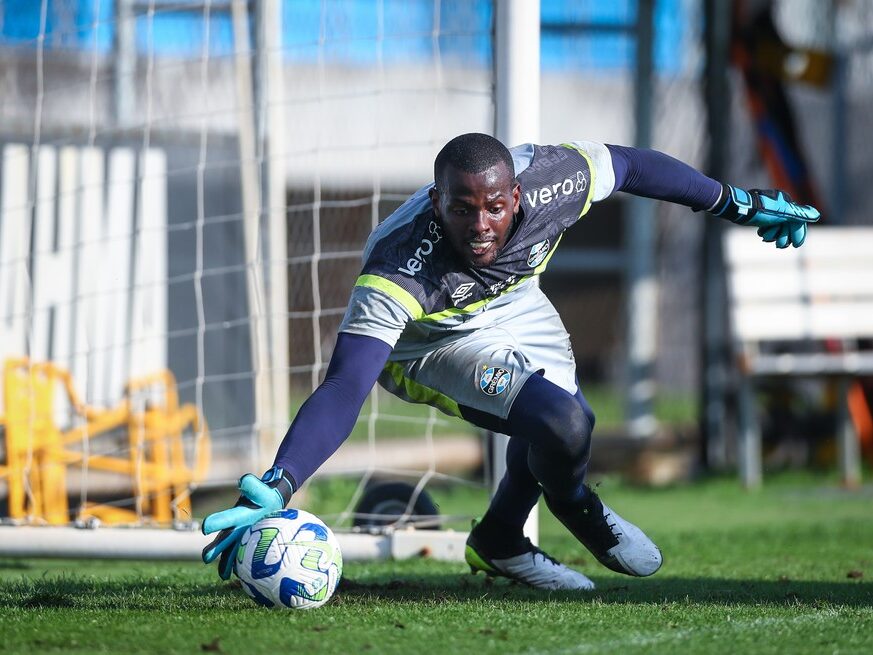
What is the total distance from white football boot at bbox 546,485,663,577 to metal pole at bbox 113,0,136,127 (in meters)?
4.54

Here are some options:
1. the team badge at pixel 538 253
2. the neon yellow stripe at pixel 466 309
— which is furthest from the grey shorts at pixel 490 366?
the team badge at pixel 538 253

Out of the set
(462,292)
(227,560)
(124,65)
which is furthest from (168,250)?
(227,560)

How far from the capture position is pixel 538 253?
4047 mm

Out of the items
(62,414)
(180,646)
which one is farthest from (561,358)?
(62,414)

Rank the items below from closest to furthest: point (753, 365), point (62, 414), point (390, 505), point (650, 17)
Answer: point (390, 505), point (62, 414), point (753, 365), point (650, 17)

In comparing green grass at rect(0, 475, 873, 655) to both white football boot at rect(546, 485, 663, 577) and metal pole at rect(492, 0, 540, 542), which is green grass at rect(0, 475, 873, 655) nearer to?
white football boot at rect(546, 485, 663, 577)

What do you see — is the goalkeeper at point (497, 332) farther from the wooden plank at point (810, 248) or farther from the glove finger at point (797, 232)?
the wooden plank at point (810, 248)

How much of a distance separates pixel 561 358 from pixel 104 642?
→ 1929 mm

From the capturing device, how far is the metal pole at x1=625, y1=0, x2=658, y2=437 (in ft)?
31.7

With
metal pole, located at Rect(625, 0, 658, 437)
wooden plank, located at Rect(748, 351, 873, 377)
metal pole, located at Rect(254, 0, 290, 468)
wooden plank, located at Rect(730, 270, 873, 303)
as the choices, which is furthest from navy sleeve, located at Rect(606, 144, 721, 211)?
metal pole, located at Rect(625, 0, 658, 437)

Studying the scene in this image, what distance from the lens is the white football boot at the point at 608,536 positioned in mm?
4176

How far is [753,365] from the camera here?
339 inches

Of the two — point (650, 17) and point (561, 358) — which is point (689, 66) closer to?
point (650, 17)

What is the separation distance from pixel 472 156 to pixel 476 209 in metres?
0.16
